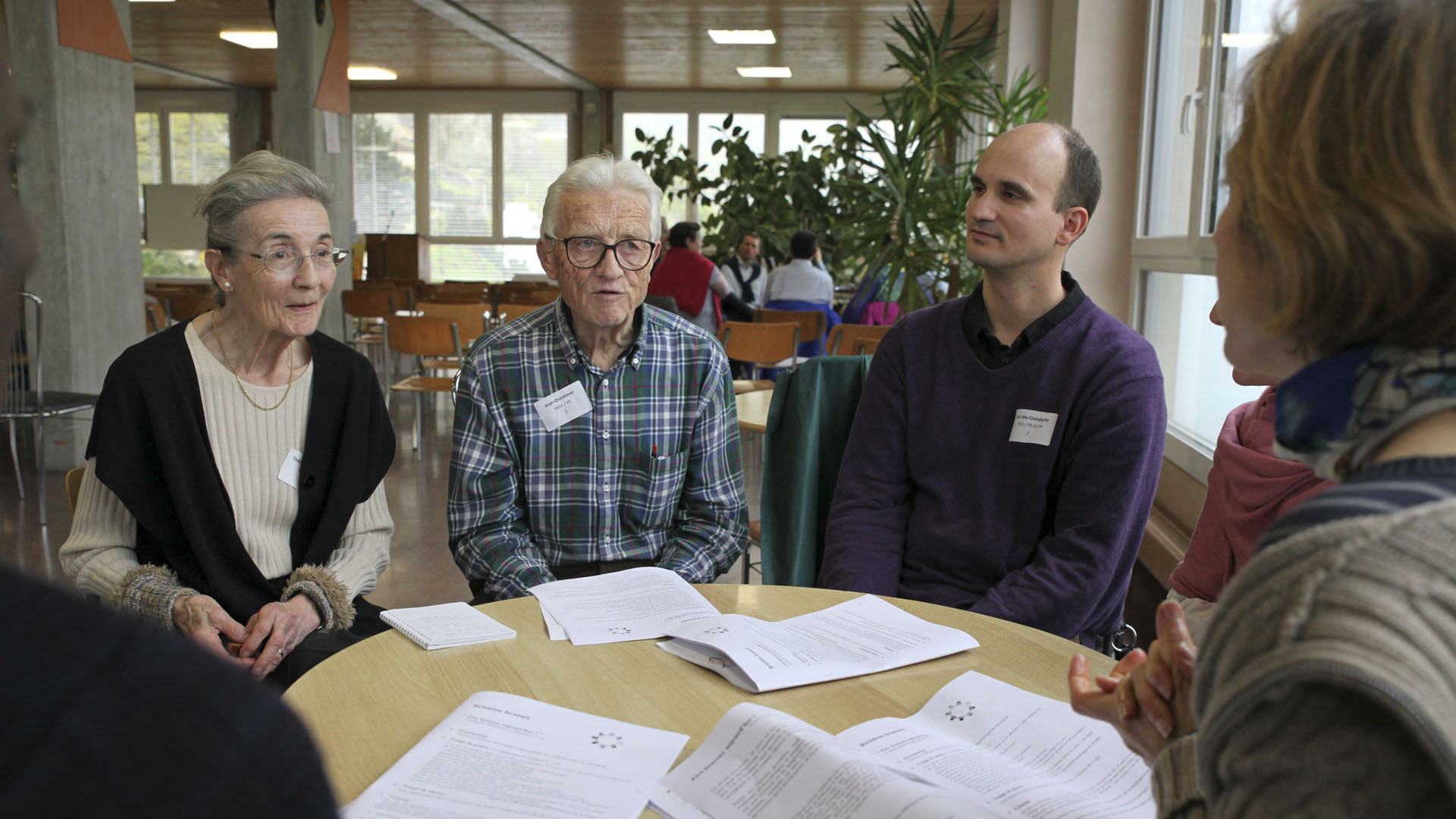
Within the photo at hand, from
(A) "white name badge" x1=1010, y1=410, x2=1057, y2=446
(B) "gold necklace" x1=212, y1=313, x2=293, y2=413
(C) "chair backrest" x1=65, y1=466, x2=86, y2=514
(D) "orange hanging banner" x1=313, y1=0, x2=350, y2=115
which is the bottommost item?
(C) "chair backrest" x1=65, y1=466, x2=86, y2=514

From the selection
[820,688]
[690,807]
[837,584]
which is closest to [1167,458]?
[837,584]

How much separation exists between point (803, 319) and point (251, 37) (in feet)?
27.6

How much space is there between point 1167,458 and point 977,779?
2700 millimetres

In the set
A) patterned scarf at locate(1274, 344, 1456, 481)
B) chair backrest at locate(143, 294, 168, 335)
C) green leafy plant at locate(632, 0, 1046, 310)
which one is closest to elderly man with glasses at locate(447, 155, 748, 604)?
patterned scarf at locate(1274, 344, 1456, 481)

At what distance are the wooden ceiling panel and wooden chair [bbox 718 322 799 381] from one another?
434 centimetres

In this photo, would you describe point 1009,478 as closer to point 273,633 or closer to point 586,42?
point 273,633

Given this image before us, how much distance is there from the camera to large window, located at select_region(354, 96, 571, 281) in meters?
15.5

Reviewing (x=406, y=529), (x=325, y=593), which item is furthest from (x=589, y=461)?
(x=406, y=529)

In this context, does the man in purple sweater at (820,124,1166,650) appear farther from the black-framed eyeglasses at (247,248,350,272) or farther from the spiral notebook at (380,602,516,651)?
Answer: the black-framed eyeglasses at (247,248,350,272)

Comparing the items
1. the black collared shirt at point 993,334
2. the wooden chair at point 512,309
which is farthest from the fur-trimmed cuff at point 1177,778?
the wooden chair at point 512,309

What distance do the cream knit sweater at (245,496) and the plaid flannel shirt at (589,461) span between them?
273mm

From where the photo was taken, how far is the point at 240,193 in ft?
6.19

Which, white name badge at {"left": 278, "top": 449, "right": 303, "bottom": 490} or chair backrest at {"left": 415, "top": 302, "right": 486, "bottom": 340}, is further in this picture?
chair backrest at {"left": 415, "top": 302, "right": 486, "bottom": 340}

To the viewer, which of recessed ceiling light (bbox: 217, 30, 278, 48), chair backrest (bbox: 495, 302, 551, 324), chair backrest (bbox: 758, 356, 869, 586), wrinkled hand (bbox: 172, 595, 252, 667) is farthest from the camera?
recessed ceiling light (bbox: 217, 30, 278, 48)
